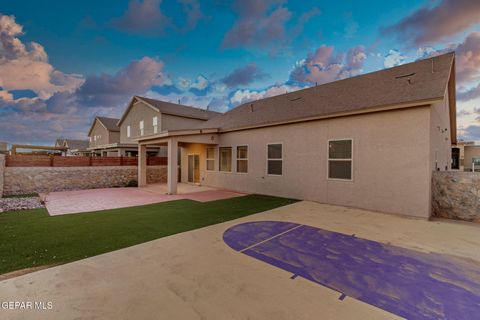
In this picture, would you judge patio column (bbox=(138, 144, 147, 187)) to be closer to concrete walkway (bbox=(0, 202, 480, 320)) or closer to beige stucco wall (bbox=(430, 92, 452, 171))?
concrete walkway (bbox=(0, 202, 480, 320))

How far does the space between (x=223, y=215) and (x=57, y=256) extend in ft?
13.8

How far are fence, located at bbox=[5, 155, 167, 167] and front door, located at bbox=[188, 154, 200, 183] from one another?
2814mm

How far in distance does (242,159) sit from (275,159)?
2.28 meters

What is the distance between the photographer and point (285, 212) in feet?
24.0

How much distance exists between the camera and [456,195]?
674cm

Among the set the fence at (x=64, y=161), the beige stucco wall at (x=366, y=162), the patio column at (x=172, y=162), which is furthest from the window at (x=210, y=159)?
the fence at (x=64, y=161)

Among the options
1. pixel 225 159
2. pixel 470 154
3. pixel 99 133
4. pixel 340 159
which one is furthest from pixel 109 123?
pixel 470 154

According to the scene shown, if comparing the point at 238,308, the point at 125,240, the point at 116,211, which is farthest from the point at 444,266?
the point at 116,211

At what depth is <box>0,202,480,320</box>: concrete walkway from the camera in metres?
2.33

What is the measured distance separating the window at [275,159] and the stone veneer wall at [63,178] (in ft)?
32.6

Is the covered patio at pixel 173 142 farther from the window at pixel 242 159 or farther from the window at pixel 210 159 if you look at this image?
the window at pixel 242 159

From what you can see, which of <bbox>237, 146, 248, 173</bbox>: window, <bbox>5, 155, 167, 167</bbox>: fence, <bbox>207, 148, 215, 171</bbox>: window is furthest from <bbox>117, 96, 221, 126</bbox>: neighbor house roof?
<bbox>237, 146, 248, 173</bbox>: window

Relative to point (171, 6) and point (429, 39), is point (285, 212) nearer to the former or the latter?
point (429, 39)

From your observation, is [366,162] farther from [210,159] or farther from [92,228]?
[210,159]
